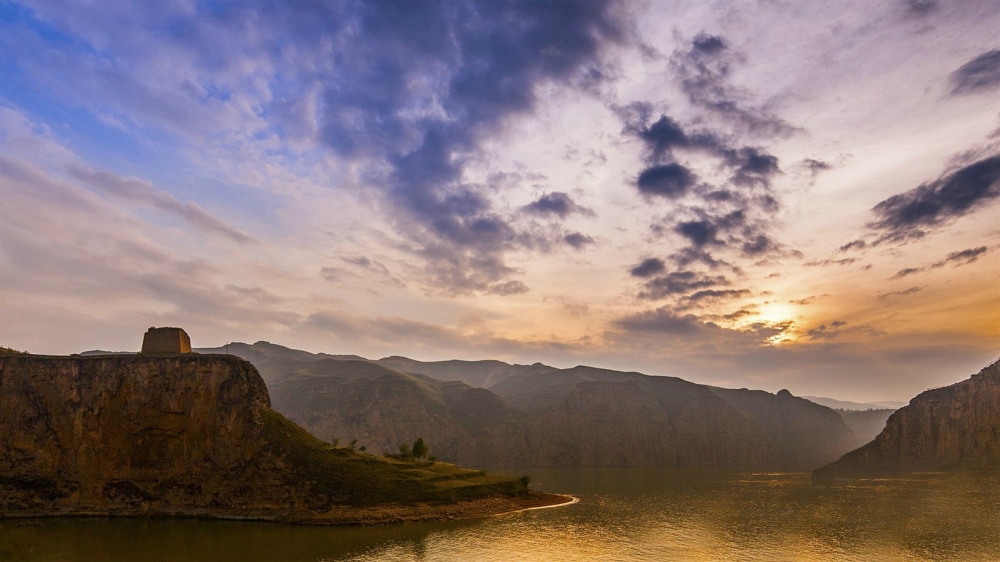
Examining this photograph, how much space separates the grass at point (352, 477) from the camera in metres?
101

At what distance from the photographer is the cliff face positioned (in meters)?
170

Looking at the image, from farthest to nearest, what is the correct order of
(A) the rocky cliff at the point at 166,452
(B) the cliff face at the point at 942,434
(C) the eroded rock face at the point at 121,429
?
(B) the cliff face at the point at 942,434, (C) the eroded rock face at the point at 121,429, (A) the rocky cliff at the point at 166,452

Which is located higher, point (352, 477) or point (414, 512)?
point (352, 477)

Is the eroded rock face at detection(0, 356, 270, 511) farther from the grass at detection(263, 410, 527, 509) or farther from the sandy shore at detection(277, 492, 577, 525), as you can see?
the sandy shore at detection(277, 492, 577, 525)

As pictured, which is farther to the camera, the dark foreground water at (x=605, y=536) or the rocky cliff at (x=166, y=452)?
the rocky cliff at (x=166, y=452)

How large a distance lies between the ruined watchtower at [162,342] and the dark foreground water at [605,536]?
103 ft

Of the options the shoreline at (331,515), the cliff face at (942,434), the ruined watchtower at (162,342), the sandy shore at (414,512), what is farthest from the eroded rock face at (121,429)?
the cliff face at (942,434)

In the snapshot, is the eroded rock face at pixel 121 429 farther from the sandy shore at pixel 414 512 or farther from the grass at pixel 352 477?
the sandy shore at pixel 414 512

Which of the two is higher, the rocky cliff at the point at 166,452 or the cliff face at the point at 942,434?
the cliff face at the point at 942,434

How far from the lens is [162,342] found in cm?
11838

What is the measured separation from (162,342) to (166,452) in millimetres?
22318

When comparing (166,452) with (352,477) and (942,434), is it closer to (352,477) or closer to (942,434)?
(352,477)

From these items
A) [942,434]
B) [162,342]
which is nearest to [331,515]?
[162,342]

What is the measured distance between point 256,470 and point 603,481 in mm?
107412
